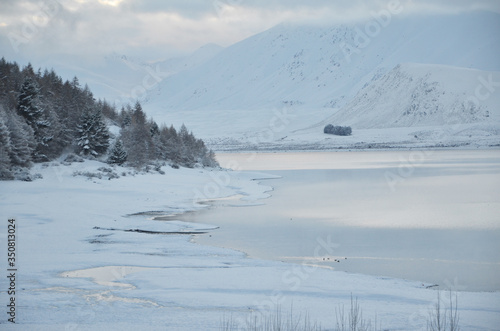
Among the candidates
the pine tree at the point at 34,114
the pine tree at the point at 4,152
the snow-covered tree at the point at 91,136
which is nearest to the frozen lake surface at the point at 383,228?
the pine tree at the point at 4,152

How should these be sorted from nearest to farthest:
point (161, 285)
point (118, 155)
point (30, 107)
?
point (161, 285) → point (30, 107) → point (118, 155)

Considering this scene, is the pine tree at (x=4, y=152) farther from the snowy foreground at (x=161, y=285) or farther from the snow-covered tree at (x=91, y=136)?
the snow-covered tree at (x=91, y=136)

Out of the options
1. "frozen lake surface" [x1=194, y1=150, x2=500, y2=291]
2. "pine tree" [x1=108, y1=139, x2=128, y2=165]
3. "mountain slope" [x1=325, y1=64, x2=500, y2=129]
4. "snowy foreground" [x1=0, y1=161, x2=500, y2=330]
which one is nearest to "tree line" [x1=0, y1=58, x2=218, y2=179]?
"pine tree" [x1=108, y1=139, x2=128, y2=165]

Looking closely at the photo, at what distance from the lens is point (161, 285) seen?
14.5m

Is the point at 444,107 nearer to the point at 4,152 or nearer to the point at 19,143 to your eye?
the point at 19,143

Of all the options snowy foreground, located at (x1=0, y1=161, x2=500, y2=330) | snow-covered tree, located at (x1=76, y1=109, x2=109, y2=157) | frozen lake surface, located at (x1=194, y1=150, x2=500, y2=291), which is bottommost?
snowy foreground, located at (x1=0, y1=161, x2=500, y2=330)

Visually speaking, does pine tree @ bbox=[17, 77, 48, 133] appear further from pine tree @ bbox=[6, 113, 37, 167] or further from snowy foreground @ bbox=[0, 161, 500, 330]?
snowy foreground @ bbox=[0, 161, 500, 330]

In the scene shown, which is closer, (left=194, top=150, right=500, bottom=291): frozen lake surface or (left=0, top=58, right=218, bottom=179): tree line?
(left=194, top=150, right=500, bottom=291): frozen lake surface

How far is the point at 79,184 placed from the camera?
3388 centimetres

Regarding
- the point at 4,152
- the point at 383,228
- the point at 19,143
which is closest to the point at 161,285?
the point at 383,228

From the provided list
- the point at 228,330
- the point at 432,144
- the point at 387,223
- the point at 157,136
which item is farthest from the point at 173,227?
the point at 432,144

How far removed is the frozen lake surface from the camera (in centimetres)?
1753

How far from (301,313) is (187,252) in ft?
24.5

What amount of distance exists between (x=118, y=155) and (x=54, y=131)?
4.89 metres
